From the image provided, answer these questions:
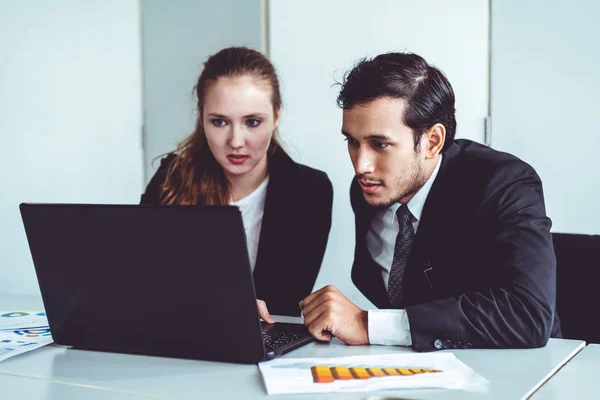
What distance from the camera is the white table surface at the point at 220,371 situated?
3.44 ft

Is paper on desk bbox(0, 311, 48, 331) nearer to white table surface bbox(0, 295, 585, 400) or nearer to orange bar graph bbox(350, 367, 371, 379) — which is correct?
white table surface bbox(0, 295, 585, 400)

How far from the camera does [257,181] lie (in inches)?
92.9

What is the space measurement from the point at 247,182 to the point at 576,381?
144 centimetres

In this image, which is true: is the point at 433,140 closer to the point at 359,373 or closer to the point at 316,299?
the point at 316,299

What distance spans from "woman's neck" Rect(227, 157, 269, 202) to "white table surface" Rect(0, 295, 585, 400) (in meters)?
1.03

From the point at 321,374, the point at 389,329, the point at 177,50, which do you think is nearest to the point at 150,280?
the point at 321,374

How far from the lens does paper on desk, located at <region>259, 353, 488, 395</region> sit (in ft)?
3.48

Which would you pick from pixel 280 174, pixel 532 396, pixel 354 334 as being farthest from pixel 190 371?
pixel 280 174

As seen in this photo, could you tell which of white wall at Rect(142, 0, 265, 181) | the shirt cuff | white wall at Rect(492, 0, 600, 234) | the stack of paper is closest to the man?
the shirt cuff

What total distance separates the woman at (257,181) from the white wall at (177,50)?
0.81 m

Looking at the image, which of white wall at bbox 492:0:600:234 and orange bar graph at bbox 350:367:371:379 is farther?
white wall at bbox 492:0:600:234

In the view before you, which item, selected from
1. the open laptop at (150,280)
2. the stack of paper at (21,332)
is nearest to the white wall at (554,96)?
the open laptop at (150,280)

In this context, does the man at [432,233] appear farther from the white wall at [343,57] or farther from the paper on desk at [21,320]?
the white wall at [343,57]

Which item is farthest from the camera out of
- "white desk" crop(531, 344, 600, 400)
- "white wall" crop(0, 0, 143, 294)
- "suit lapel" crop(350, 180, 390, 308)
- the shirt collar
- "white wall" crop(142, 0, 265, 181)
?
"white wall" crop(142, 0, 265, 181)
